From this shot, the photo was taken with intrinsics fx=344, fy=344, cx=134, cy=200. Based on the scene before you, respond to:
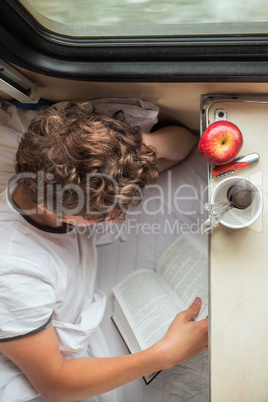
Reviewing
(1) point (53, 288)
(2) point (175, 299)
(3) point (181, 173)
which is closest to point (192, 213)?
(3) point (181, 173)

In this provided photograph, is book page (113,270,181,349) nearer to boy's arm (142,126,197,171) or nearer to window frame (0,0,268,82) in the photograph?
boy's arm (142,126,197,171)

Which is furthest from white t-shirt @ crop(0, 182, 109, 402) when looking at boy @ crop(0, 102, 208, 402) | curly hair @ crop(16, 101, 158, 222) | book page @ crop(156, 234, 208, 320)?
book page @ crop(156, 234, 208, 320)

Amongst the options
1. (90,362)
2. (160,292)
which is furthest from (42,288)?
(160,292)

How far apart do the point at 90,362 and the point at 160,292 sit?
0.97 feet

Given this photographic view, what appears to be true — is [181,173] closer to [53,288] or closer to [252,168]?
[252,168]

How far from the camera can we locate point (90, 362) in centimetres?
100

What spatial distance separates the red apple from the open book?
0.38 meters

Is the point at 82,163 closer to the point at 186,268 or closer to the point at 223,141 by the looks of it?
the point at 223,141

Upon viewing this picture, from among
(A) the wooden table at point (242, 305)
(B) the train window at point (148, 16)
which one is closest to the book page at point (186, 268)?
(A) the wooden table at point (242, 305)

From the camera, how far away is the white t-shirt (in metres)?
0.86

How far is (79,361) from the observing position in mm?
993

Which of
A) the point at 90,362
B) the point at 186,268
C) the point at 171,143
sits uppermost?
the point at 171,143

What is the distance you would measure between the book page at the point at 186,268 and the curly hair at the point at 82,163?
1.09 feet

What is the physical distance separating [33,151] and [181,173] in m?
0.59
